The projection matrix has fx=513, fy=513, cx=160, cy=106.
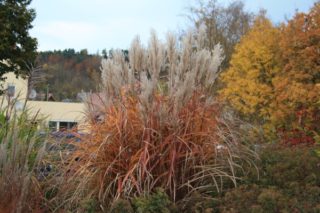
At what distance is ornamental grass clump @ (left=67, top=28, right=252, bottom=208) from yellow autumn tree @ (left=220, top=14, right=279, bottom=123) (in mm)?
8235

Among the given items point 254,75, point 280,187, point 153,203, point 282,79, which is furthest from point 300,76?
point 153,203

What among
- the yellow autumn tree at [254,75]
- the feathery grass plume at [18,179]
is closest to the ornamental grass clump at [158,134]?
the feathery grass plume at [18,179]

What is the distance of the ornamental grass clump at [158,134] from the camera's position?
4.74 meters

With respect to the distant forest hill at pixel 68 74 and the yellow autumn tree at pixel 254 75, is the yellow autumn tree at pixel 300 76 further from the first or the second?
the distant forest hill at pixel 68 74

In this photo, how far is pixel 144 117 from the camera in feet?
15.9

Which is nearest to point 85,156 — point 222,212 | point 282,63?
point 222,212

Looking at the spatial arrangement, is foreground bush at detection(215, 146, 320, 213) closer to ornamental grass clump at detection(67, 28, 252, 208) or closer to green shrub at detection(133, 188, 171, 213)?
ornamental grass clump at detection(67, 28, 252, 208)

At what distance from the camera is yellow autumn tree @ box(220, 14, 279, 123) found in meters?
13.8

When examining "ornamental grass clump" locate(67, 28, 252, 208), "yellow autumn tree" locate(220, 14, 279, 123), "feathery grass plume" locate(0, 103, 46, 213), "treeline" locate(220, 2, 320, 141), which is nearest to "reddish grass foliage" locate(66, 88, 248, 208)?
"ornamental grass clump" locate(67, 28, 252, 208)

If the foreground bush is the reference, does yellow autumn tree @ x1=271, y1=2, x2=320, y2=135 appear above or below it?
above

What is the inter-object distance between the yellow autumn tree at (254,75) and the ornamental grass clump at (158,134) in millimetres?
8235

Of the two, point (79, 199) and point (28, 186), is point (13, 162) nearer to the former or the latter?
point (28, 186)

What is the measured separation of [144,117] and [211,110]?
77cm

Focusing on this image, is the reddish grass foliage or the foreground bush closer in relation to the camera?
the foreground bush
